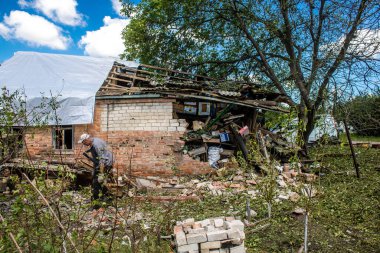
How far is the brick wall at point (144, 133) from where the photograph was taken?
31.8ft

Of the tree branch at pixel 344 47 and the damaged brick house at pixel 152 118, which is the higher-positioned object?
the tree branch at pixel 344 47

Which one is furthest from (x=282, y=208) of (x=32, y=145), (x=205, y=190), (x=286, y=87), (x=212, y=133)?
(x=32, y=145)

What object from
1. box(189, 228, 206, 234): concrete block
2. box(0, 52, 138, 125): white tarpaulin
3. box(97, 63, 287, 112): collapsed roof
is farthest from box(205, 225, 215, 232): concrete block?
box(0, 52, 138, 125): white tarpaulin

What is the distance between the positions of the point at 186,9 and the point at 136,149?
6.12 meters

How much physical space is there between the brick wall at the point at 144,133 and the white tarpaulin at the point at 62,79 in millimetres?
438

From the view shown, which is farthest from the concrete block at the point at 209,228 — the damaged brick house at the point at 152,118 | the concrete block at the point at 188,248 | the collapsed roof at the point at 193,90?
the collapsed roof at the point at 193,90

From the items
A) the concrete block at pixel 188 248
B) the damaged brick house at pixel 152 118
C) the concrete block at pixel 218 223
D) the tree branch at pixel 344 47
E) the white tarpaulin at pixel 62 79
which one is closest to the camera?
the concrete block at pixel 188 248

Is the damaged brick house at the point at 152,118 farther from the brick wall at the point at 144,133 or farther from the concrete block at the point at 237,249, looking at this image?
the concrete block at the point at 237,249

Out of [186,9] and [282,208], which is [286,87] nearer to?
[186,9]

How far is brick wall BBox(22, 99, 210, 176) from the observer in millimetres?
9688

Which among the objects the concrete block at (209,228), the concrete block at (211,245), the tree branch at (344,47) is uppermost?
the tree branch at (344,47)

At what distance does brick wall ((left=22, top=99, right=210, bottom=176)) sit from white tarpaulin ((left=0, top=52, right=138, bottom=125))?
0.44 metres

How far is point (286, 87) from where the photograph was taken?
12.7 meters

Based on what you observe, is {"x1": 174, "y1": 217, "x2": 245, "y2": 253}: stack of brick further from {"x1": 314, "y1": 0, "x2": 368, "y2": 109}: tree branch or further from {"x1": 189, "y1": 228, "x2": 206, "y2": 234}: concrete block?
{"x1": 314, "y1": 0, "x2": 368, "y2": 109}: tree branch
